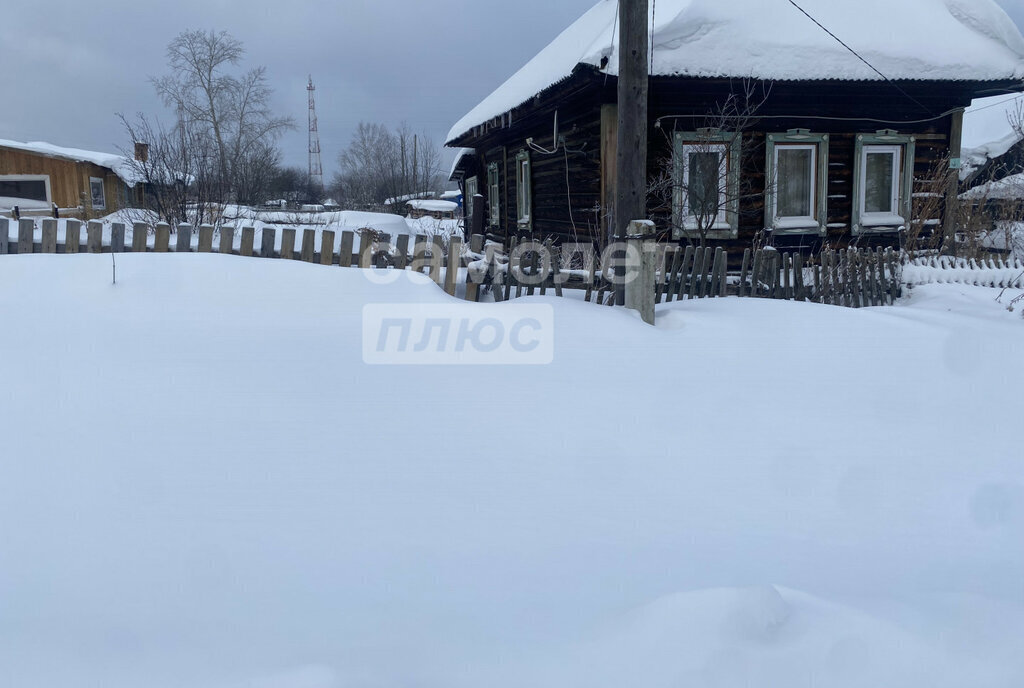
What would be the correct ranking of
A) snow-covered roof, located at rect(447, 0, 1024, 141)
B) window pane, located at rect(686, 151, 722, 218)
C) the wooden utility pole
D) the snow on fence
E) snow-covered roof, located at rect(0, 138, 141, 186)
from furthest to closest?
1. snow-covered roof, located at rect(0, 138, 141, 186)
2. window pane, located at rect(686, 151, 722, 218)
3. snow-covered roof, located at rect(447, 0, 1024, 141)
4. the snow on fence
5. the wooden utility pole

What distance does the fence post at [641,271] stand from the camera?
5367 millimetres

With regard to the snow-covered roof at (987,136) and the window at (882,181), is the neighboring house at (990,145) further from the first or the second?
the window at (882,181)

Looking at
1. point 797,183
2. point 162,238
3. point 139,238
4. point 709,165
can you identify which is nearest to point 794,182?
point 797,183

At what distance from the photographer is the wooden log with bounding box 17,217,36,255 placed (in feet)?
20.1

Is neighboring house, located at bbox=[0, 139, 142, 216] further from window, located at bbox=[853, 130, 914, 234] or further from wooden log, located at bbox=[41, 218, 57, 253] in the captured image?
window, located at bbox=[853, 130, 914, 234]

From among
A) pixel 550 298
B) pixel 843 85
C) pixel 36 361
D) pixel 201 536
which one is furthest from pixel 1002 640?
pixel 843 85

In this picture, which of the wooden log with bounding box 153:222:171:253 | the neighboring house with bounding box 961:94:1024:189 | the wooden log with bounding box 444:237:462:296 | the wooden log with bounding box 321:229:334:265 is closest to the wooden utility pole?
the wooden log with bounding box 444:237:462:296

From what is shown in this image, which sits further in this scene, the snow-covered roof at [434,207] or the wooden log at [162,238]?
the snow-covered roof at [434,207]

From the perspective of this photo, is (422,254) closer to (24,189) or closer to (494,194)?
(494,194)

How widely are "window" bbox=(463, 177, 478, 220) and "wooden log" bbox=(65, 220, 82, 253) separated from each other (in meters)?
15.1

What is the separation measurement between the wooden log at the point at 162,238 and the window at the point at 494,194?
11.0 m

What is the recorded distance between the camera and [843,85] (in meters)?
10.2

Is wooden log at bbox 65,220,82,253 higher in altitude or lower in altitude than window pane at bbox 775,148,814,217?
lower

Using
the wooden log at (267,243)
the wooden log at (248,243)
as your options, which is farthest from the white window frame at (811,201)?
the wooden log at (248,243)
